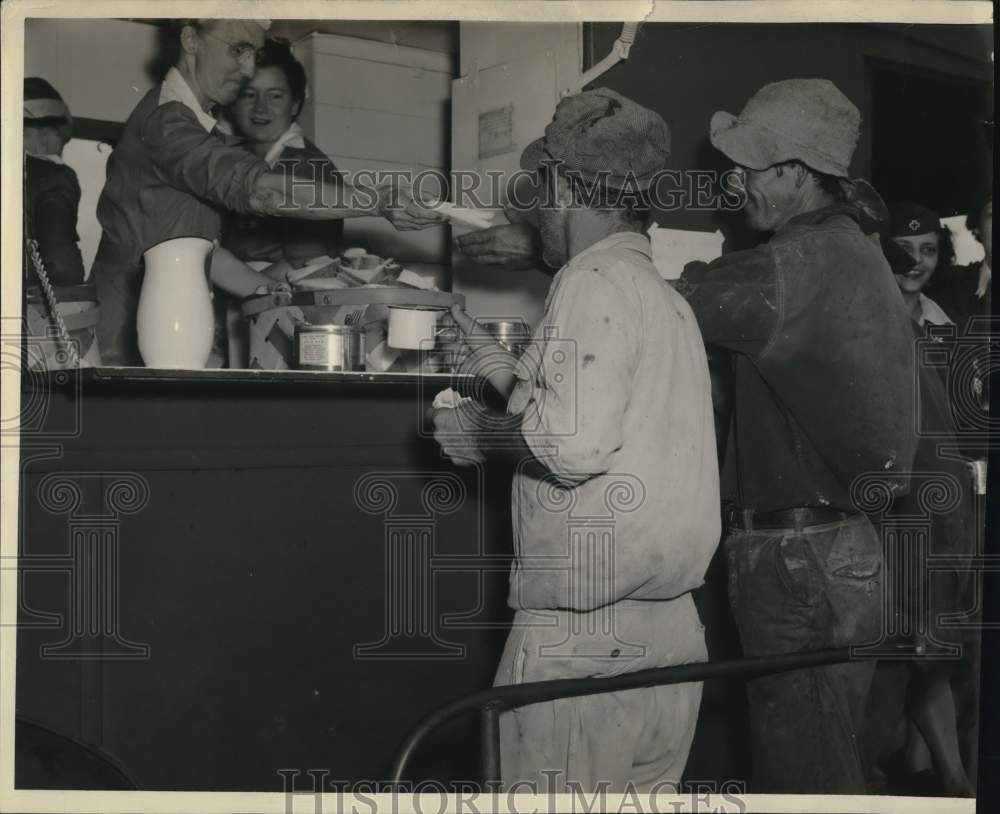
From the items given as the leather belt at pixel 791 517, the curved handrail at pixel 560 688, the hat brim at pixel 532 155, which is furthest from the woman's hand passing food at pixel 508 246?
the curved handrail at pixel 560 688

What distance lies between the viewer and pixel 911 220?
2301mm

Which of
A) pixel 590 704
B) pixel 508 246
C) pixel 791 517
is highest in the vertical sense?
pixel 508 246

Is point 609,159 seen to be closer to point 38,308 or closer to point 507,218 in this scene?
point 507,218

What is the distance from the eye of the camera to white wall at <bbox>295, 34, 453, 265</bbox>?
8.33 feet

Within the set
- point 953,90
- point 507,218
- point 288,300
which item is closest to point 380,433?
point 288,300

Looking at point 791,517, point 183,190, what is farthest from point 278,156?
point 791,517

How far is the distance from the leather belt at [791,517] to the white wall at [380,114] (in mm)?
1038

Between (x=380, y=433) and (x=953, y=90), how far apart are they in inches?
52.0

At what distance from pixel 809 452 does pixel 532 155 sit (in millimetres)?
798

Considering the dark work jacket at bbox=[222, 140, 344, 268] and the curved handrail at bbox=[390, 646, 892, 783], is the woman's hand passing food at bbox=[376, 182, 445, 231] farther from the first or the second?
the curved handrail at bbox=[390, 646, 892, 783]

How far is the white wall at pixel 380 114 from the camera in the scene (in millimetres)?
2539

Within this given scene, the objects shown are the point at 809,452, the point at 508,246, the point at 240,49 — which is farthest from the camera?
the point at 508,246

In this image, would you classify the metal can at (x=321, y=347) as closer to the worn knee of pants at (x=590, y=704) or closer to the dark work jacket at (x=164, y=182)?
the dark work jacket at (x=164, y=182)

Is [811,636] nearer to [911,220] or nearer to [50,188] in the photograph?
[911,220]
